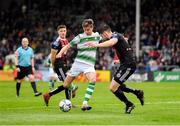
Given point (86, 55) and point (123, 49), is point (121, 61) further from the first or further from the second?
point (86, 55)

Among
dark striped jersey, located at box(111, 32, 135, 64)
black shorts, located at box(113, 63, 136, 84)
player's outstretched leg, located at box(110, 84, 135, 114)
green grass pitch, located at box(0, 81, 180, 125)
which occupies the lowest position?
green grass pitch, located at box(0, 81, 180, 125)

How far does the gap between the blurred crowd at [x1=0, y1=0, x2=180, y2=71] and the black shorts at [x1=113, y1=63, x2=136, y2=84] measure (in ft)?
79.0

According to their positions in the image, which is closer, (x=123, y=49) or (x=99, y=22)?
(x=123, y=49)

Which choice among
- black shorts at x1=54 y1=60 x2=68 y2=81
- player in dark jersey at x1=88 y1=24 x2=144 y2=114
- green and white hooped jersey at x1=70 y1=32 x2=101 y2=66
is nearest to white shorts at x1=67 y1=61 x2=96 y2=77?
green and white hooped jersey at x1=70 y1=32 x2=101 y2=66

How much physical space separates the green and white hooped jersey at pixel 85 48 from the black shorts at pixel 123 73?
2.86ft

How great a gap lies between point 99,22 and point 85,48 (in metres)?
32.1

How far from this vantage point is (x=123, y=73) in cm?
1783

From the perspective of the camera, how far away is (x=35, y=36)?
50.1 meters

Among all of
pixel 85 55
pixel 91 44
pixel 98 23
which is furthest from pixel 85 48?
pixel 98 23

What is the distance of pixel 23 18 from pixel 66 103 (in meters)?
36.3

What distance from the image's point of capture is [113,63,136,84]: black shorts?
699 inches

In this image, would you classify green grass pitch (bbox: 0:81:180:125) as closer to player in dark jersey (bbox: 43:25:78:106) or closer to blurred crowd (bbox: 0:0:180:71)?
player in dark jersey (bbox: 43:25:78:106)

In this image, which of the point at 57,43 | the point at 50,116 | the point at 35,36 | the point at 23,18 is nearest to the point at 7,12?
the point at 23,18

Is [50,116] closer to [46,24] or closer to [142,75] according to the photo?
[142,75]
